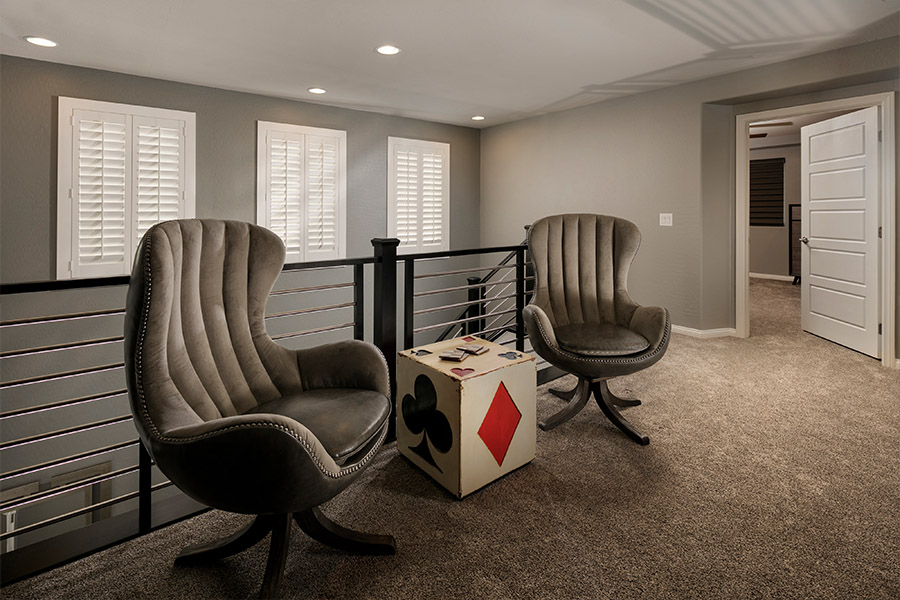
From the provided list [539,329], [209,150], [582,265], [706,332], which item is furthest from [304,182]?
[706,332]

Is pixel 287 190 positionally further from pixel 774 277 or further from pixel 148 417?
pixel 774 277

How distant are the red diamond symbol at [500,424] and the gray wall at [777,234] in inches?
334

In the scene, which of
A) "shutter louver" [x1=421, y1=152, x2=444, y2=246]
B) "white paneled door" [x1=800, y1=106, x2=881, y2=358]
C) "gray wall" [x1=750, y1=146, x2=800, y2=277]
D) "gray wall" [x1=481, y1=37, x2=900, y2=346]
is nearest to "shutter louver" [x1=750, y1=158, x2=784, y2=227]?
"gray wall" [x1=750, y1=146, x2=800, y2=277]

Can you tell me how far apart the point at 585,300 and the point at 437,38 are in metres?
2.15

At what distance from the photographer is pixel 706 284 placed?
4.77 m

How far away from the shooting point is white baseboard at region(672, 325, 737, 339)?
477cm

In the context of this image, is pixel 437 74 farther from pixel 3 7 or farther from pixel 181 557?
pixel 181 557

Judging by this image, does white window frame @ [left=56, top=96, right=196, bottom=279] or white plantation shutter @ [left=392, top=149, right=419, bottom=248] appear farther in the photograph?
white plantation shutter @ [left=392, top=149, right=419, bottom=248]

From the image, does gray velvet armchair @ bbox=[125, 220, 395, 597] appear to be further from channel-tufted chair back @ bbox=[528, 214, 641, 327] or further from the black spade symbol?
channel-tufted chair back @ bbox=[528, 214, 641, 327]

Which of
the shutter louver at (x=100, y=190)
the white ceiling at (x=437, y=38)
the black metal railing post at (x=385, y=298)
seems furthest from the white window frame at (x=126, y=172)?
the black metal railing post at (x=385, y=298)

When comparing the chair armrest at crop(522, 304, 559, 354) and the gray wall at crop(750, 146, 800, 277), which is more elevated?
the gray wall at crop(750, 146, 800, 277)

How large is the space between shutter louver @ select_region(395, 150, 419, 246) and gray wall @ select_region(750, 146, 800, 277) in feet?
20.9

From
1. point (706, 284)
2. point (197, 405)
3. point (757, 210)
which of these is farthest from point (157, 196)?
point (757, 210)

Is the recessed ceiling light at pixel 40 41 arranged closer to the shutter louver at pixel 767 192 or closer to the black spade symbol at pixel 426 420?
the black spade symbol at pixel 426 420
